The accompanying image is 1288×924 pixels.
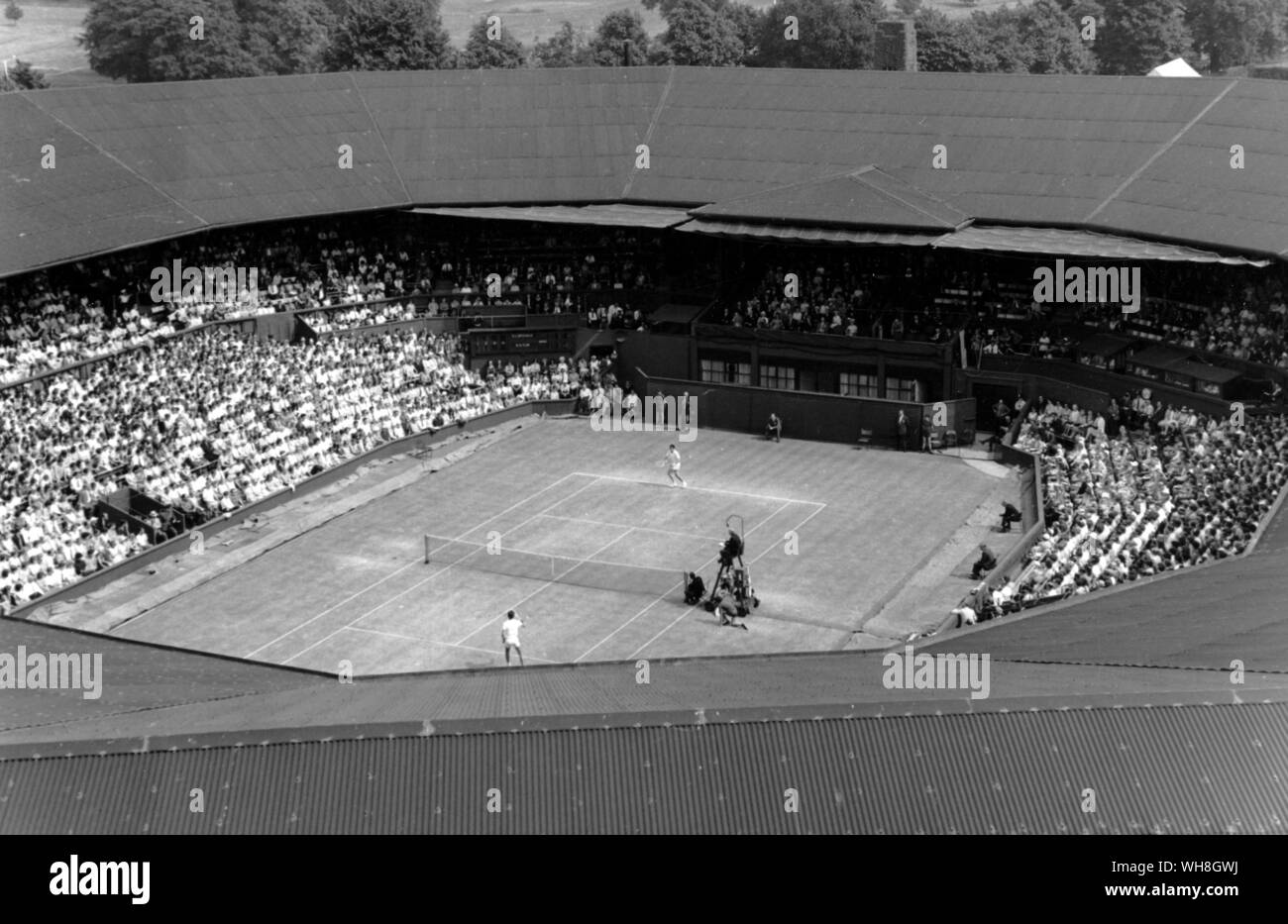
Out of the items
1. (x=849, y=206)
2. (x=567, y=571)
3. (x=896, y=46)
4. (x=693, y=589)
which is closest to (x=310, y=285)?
(x=849, y=206)

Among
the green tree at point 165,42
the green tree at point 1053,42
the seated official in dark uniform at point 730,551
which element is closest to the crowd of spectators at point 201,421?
the seated official in dark uniform at point 730,551

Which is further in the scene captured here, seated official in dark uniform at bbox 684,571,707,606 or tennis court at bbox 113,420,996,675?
seated official in dark uniform at bbox 684,571,707,606

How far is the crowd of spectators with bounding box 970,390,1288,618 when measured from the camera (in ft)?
148

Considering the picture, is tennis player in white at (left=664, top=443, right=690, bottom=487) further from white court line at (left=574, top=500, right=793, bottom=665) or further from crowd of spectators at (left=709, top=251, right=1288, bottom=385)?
crowd of spectators at (left=709, top=251, right=1288, bottom=385)

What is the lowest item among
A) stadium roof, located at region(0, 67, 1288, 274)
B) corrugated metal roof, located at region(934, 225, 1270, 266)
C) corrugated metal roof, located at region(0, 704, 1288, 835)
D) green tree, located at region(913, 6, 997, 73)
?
corrugated metal roof, located at region(0, 704, 1288, 835)

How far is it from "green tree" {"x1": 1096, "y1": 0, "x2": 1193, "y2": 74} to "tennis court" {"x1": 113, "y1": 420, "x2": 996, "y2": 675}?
9767 cm

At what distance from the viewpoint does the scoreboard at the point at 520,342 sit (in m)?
70.7

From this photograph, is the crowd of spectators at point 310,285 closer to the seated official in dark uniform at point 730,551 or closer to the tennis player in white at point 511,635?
the tennis player in white at point 511,635

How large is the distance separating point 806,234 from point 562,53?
92367mm

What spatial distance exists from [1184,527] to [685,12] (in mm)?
102186

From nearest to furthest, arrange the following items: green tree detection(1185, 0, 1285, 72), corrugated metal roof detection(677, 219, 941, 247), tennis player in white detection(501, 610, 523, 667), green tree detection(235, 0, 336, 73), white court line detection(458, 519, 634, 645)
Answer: tennis player in white detection(501, 610, 523, 667) < white court line detection(458, 519, 634, 645) < corrugated metal roof detection(677, 219, 941, 247) < green tree detection(235, 0, 336, 73) < green tree detection(1185, 0, 1285, 72)

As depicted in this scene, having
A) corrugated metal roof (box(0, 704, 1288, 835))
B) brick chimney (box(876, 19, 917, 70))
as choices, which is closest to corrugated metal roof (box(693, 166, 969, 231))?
brick chimney (box(876, 19, 917, 70))

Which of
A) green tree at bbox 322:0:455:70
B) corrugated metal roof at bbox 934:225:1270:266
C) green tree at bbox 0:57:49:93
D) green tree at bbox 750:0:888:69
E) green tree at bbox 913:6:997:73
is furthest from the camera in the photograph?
green tree at bbox 750:0:888:69
